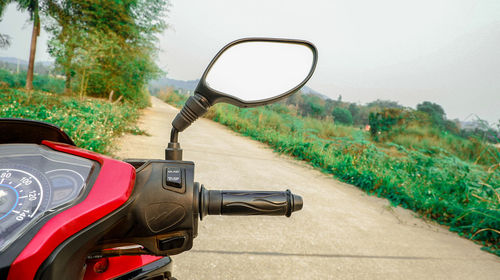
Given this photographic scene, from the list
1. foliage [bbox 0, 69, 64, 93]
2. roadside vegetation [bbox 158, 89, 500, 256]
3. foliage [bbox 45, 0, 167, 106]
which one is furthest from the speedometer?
foliage [bbox 45, 0, 167, 106]

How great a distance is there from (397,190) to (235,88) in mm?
4026

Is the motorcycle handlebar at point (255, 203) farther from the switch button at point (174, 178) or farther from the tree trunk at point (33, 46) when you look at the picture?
the tree trunk at point (33, 46)

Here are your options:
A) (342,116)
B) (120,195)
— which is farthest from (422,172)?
(342,116)

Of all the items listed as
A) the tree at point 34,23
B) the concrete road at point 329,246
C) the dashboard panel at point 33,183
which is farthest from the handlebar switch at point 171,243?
the tree at point 34,23

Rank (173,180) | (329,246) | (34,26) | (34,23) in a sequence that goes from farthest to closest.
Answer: (34,26) < (34,23) < (329,246) < (173,180)

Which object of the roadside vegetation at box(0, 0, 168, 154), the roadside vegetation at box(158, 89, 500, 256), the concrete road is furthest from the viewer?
the roadside vegetation at box(0, 0, 168, 154)

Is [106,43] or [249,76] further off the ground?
[106,43]

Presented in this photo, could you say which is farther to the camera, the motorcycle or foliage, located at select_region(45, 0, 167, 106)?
foliage, located at select_region(45, 0, 167, 106)

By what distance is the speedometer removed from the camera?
1.38ft

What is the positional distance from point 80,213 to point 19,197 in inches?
4.5

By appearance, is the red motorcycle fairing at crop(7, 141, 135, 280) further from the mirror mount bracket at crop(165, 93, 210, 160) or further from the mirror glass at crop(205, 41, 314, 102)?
the mirror glass at crop(205, 41, 314, 102)

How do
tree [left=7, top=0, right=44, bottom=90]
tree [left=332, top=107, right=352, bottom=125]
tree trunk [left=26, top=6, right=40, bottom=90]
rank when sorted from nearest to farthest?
tree [left=332, top=107, right=352, bottom=125] < tree [left=7, top=0, right=44, bottom=90] < tree trunk [left=26, top=6, right=40, bottom=90]

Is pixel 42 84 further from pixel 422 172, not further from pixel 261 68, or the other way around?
pixel 261 68

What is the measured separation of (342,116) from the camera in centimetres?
1455
